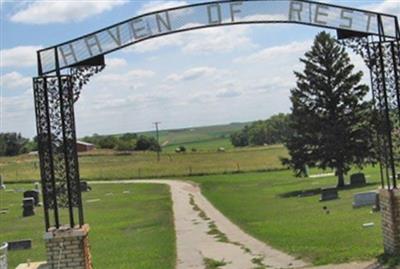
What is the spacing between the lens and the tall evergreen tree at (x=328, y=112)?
145 ft

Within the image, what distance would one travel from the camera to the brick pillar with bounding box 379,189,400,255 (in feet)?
46.6

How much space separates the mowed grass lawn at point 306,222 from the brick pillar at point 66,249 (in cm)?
527

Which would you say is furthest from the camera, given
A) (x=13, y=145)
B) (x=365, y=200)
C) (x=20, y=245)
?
(x=13, y=145)

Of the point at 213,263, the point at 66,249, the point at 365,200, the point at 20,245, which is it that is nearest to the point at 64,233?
the point at 66,249

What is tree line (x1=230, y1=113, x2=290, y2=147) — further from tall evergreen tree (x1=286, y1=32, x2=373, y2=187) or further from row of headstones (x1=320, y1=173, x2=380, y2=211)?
row of headstones (x1=320, y1=173, x2=380, y2=211)

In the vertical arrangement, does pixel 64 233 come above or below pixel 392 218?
above

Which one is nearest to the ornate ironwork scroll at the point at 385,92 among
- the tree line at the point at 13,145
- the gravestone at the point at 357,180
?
the gravestone at the point at 357,180

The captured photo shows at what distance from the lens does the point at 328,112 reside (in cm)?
4541

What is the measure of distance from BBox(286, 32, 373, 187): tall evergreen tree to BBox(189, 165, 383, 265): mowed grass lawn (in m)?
2.34

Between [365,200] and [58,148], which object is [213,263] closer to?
[58,148]

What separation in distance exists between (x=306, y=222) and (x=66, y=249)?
13386 mm

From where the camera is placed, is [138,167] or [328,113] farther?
[138,167]

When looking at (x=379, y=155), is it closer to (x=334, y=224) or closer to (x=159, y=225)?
(x=334, y=224)

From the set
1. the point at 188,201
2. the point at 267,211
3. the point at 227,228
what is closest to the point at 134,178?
the point at 188,201
